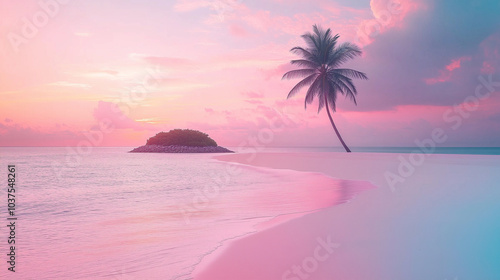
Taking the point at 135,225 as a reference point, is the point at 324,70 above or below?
above

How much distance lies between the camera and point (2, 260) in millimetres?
3871

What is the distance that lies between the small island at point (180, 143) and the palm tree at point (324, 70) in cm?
2689

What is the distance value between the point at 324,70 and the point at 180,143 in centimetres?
3323

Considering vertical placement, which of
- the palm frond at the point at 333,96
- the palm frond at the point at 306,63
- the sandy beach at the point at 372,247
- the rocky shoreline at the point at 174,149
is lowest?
the sandy beach at the point at 372,247

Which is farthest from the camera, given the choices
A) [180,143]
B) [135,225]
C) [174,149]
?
[180,143]

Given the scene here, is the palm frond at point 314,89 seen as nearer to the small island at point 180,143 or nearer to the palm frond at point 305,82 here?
the palm frond at point 305,82

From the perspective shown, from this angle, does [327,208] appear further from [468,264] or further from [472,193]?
[472,193]

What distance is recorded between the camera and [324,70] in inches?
1355

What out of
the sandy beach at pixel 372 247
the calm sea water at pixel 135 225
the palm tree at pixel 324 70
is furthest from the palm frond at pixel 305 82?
the sandy beach at pixel 372 247

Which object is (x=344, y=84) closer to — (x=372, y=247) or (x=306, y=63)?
(x=306, y=63)

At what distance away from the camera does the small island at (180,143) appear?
56.6m

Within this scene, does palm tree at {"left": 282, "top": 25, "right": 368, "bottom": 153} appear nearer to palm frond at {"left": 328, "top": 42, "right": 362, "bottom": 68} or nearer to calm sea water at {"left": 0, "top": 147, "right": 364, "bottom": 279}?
palm frond at {"left": 328, "top": 42, "right": 362, "bottom": 68}

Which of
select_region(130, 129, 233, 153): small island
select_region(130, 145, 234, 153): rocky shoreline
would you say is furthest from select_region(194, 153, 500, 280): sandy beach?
select_region(130, 129, 233, 153): small island

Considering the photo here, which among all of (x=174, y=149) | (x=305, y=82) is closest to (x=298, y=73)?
(x=305, y=82)
